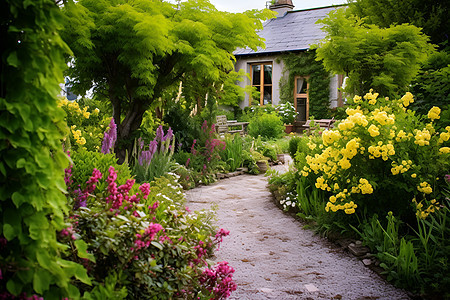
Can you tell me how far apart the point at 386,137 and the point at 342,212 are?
106 centimetres

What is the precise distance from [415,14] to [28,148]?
8034 millimetres

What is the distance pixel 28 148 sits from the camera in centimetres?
150

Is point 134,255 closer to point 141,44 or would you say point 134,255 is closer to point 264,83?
point 141,44

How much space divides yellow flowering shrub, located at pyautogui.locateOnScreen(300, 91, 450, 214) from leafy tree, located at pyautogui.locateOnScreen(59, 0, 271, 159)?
343 centimetres

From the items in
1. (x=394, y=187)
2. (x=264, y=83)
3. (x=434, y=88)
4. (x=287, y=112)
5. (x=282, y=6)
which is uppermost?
(x=282, y=6)

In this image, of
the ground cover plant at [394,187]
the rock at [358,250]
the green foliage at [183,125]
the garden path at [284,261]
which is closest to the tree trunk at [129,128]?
the green foliage at [183,125]

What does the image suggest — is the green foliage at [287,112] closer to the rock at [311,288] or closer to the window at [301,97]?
the window at [301,97]

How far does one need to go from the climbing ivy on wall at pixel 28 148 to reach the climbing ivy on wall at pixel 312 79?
17997 mm

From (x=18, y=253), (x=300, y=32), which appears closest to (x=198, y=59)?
(x=18, y=253)

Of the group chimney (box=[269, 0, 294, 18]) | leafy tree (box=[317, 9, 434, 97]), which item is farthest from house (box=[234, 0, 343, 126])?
leafy tree (box=[317, 9, 434, 97])

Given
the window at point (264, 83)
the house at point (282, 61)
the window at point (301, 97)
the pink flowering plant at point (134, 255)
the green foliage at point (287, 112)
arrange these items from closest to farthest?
the pink flowering plant at point (134, 255)
the green foliage at point (287, 112)
the house at point (282, 61)
the window at point (301, 97)
the window at point (264, 83)

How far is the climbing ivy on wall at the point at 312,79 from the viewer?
61.9 ft

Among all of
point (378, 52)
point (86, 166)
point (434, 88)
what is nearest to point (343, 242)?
point (434, 88)

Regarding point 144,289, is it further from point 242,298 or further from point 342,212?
point 342,212
